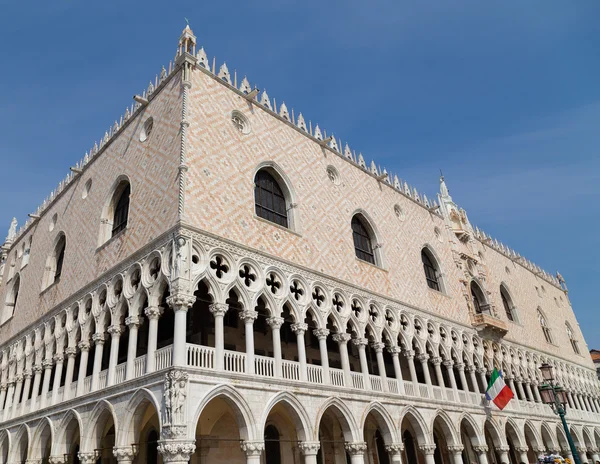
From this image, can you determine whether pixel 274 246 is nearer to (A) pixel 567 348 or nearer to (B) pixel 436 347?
(B) pixel 436 347

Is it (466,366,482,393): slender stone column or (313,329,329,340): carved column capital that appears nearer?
(313,329,329,340): carved column capital

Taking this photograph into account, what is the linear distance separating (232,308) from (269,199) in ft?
11.4

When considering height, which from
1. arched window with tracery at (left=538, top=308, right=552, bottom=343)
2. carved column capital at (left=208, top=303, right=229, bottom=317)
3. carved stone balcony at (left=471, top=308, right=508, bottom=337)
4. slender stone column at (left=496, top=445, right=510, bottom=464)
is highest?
arched window with tracery at (left=538, top=308, right=552, bottom=343)

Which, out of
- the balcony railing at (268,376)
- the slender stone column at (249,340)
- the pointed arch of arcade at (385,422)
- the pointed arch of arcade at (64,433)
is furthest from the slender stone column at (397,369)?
the pointed arch of arcade at (64,433)

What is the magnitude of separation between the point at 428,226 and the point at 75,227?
47.3 ft

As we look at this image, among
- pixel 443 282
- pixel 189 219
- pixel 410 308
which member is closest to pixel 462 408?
pixel 410 308

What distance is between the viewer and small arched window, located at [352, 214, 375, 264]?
17.6 metres

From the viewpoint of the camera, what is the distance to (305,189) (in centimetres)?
1591

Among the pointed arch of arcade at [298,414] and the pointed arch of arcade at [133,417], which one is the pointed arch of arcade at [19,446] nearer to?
the pointed arch of arcade at [133,417]

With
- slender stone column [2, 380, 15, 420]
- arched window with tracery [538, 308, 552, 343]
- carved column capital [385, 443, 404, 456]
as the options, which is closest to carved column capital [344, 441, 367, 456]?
carved column capital [385, 443, 404, 456]

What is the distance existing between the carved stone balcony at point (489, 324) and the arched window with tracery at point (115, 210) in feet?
48.6

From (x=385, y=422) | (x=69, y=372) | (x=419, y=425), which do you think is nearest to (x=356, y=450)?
(x=385, y=422)

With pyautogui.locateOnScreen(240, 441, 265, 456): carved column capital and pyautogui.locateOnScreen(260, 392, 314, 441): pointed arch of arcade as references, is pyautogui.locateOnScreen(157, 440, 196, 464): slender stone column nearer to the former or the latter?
pyautogui.locateOnScreen(240, 441, 265, 456): carved column capital

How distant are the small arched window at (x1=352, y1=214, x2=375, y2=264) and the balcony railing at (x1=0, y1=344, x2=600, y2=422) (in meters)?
4.50
